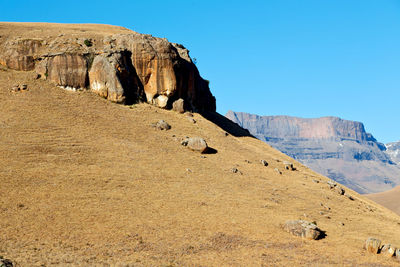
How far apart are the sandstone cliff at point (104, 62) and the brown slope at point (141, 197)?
6.72 ft

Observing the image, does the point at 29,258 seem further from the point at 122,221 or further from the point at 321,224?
the point at 321,224

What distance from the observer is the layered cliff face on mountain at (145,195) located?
97.6 ft

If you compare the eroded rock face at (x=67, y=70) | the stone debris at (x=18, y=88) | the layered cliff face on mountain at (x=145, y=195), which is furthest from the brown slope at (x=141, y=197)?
the eroded rock face at (x=67, y=70)

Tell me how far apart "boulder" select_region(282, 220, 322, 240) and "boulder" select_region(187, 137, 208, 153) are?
57.3 ft

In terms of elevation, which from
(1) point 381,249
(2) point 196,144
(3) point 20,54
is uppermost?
(3) point 20,54

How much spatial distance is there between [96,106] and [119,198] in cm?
2105

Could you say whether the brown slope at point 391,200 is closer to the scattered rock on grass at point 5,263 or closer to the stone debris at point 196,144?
the stone debris at point 196,144

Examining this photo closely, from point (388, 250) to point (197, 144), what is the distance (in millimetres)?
24951

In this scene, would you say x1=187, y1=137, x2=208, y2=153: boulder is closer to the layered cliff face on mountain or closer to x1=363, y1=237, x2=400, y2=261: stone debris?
the layered cliff face on mountain

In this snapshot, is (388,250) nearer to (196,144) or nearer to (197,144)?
(197,144)

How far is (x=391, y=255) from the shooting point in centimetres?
3581

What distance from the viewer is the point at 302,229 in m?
37.5

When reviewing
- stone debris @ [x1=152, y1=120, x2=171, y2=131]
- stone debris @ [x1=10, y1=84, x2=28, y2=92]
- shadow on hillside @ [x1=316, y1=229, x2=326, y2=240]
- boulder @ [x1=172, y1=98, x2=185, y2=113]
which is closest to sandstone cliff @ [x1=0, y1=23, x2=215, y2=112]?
boulder @ [x1=172, y1=98, x2=185, y2=113]

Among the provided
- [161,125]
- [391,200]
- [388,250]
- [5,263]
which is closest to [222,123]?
[161,125]
